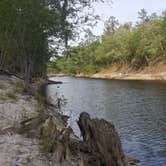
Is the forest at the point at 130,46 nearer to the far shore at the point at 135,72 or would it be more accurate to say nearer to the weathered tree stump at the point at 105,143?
the far shore at the point at 135,72

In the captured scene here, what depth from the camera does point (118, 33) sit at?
14475 centimetres

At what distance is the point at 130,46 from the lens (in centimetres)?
13262

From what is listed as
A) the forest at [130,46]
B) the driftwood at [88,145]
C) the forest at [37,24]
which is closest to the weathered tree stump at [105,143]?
the driftwood at [88,145]

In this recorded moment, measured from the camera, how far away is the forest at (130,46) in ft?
391

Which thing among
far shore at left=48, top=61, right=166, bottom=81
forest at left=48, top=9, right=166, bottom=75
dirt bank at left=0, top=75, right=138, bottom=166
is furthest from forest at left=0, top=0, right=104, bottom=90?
far shore at left=48, top=61, right=166, bottom=81

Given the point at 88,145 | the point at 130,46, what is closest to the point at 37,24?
the point at 88,145

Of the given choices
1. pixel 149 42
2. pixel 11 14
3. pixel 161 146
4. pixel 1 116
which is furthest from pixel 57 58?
pixel 149 42

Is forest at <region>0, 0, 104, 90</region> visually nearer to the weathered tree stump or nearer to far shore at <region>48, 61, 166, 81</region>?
the weathered tree stump

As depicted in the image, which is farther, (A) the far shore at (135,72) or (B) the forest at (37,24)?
(A) the far shore at (135,72)

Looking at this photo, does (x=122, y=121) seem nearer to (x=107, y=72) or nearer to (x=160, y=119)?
(x=160, y=119)

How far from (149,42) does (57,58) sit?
82.8m

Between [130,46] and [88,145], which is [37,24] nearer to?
[88,145]

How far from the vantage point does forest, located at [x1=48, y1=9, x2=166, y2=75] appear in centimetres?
11931

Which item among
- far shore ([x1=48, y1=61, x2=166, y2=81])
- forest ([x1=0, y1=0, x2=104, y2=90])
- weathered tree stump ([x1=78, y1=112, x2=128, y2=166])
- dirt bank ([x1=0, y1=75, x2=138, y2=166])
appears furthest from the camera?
far shore ([x1=48, y1=61, x2=166, y2=81])
